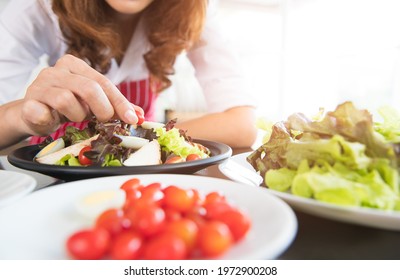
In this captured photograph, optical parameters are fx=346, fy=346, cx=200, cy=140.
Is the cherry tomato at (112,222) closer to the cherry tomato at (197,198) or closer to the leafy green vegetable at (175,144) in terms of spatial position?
the cherry tomato at (197,198)

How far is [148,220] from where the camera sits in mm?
430

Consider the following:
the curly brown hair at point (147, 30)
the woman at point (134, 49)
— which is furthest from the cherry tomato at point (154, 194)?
the curly brown hair at point (147, 30)


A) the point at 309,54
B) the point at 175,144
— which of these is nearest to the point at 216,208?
the point at 175,144

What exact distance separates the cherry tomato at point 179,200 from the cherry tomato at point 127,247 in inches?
3.4

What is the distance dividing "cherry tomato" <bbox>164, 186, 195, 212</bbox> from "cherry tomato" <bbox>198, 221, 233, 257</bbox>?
0.07 m

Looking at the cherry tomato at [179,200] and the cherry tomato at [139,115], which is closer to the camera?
the cherry tomato at [179,200]

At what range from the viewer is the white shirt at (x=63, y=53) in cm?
173

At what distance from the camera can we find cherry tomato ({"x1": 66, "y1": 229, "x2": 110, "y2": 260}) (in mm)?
404

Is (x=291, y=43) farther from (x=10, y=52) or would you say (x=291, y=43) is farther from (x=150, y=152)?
(x=150, y=152)

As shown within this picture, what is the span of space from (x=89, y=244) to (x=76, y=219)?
13 centimetres

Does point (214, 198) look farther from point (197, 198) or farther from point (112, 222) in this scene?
point (112, 222)

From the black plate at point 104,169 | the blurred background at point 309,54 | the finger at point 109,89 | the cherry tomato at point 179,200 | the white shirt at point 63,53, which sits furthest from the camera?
the blurred background at point 309,54

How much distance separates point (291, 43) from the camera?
18.0 ft

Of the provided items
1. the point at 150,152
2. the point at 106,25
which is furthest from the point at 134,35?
the point at 150,152
